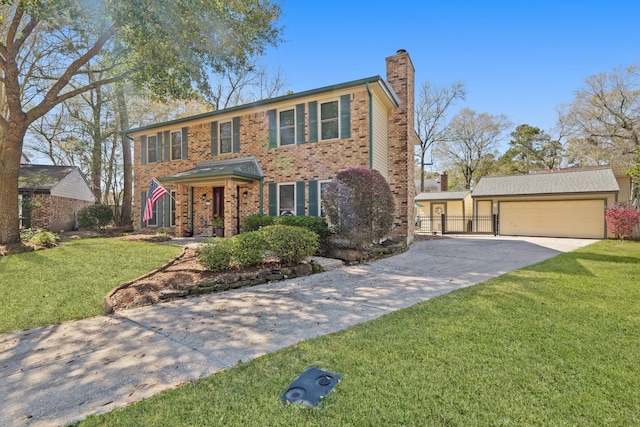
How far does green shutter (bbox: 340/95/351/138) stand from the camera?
1070 cm

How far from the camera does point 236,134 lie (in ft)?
43.8

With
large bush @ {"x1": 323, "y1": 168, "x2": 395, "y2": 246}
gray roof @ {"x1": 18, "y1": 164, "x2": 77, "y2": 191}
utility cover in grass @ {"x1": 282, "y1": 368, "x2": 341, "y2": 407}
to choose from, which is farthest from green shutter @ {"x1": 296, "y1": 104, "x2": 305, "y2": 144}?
gray roof @ {"x1": 18, "y1": 164, "x2": 77, "y2": 191}

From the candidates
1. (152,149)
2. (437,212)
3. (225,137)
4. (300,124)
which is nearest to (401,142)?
(300,124)

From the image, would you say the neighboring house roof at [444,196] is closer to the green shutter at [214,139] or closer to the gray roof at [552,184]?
the gray roof at [552,184]

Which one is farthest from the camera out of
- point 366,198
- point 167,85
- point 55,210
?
point 55,210

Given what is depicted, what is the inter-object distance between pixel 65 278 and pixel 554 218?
2111 centimetres

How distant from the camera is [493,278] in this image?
6254mm

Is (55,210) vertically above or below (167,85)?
below

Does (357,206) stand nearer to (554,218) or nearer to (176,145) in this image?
(176,145)

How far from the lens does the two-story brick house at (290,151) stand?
1076cm

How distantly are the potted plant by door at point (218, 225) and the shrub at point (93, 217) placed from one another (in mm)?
8632

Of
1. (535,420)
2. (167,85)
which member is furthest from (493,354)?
(167,85)

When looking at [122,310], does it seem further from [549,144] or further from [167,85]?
[549,144]

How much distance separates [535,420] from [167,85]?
464 inches
